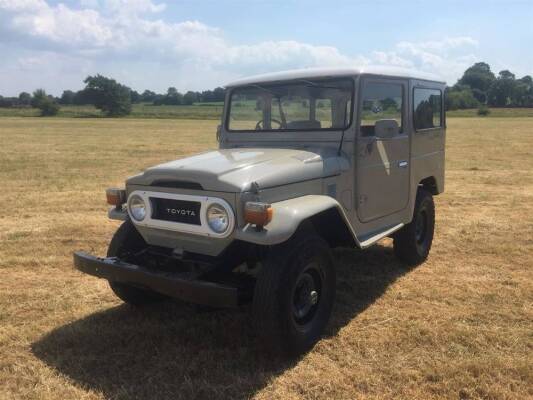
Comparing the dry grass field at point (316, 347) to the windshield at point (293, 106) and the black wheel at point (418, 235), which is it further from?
the windshield at point (293, 106)

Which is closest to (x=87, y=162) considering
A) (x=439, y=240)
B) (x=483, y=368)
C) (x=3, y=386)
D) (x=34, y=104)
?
(x=439, y=240)

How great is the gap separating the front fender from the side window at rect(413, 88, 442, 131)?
2215mm

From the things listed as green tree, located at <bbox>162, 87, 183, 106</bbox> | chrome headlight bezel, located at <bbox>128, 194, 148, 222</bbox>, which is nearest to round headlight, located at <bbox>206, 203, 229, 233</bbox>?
chrome headlight bezel, located at <bbox>128, 194, 148, 222</bbox>

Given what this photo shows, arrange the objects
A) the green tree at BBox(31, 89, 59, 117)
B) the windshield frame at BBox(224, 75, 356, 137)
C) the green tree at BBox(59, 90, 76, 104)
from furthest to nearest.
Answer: the green tree at BBox(59, 90, 76, 104) < the green tree at BBox(31, 89, 59, 117) < the windshield frame at BBox(224, 75, 356, 137)

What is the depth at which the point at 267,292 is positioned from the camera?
3.31 m

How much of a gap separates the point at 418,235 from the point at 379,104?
1.99 metres

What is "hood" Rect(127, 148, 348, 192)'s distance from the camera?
11.5 feet

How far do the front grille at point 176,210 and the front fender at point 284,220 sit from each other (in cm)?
39

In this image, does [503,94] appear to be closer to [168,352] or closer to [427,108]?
[427,108]

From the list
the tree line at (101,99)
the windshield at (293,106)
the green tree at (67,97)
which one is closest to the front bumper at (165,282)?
the windshield at (293,106)

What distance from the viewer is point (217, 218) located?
349 centimetres

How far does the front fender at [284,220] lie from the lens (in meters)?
3.25

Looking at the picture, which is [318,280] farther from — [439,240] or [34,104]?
[34,104]

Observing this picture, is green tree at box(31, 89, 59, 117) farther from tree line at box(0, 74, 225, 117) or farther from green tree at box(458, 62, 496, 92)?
green tree at box(458, 62, 496, 92)
